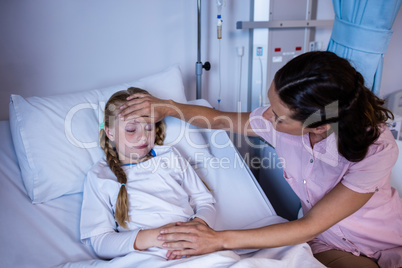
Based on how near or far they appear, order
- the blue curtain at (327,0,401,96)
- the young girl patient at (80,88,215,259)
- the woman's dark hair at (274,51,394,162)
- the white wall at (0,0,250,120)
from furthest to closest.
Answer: the white wall at (0,0,250,120)
the blue curtain at (327,0,401,96)
the young girl patient at (80,88,215,259)
the woman's dark hair at (274,51,394,162)

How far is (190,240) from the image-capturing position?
1025mm

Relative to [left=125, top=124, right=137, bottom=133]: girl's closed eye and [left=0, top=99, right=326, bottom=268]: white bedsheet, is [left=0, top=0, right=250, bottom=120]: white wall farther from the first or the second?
[left=125, top=124, right=137, bottom=133]: girl's closed eye

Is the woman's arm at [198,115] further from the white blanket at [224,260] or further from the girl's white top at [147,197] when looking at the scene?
the white blanket at [224,260]

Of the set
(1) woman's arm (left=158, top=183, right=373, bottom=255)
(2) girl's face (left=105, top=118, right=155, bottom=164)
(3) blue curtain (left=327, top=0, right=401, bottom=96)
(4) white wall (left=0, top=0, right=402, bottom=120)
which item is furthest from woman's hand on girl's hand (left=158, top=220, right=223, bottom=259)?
(4) white wall (left=0, top=0, right=402, bottom=120)

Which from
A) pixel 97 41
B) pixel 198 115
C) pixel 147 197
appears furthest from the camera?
pixel 97 41

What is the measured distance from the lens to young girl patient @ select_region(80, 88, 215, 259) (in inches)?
44.1

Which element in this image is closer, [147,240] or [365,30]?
[147,240]

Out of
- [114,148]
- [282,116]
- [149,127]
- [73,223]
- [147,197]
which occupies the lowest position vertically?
[73,223]

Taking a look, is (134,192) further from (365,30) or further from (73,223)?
(365,30)

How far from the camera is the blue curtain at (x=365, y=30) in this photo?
1406 millimetres

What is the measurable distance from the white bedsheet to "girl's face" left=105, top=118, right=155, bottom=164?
0.30m

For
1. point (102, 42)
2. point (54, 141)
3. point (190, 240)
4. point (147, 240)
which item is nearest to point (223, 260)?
point (190, 240)

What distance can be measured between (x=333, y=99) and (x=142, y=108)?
73cm

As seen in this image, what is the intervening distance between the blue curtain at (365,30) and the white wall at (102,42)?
79cm
